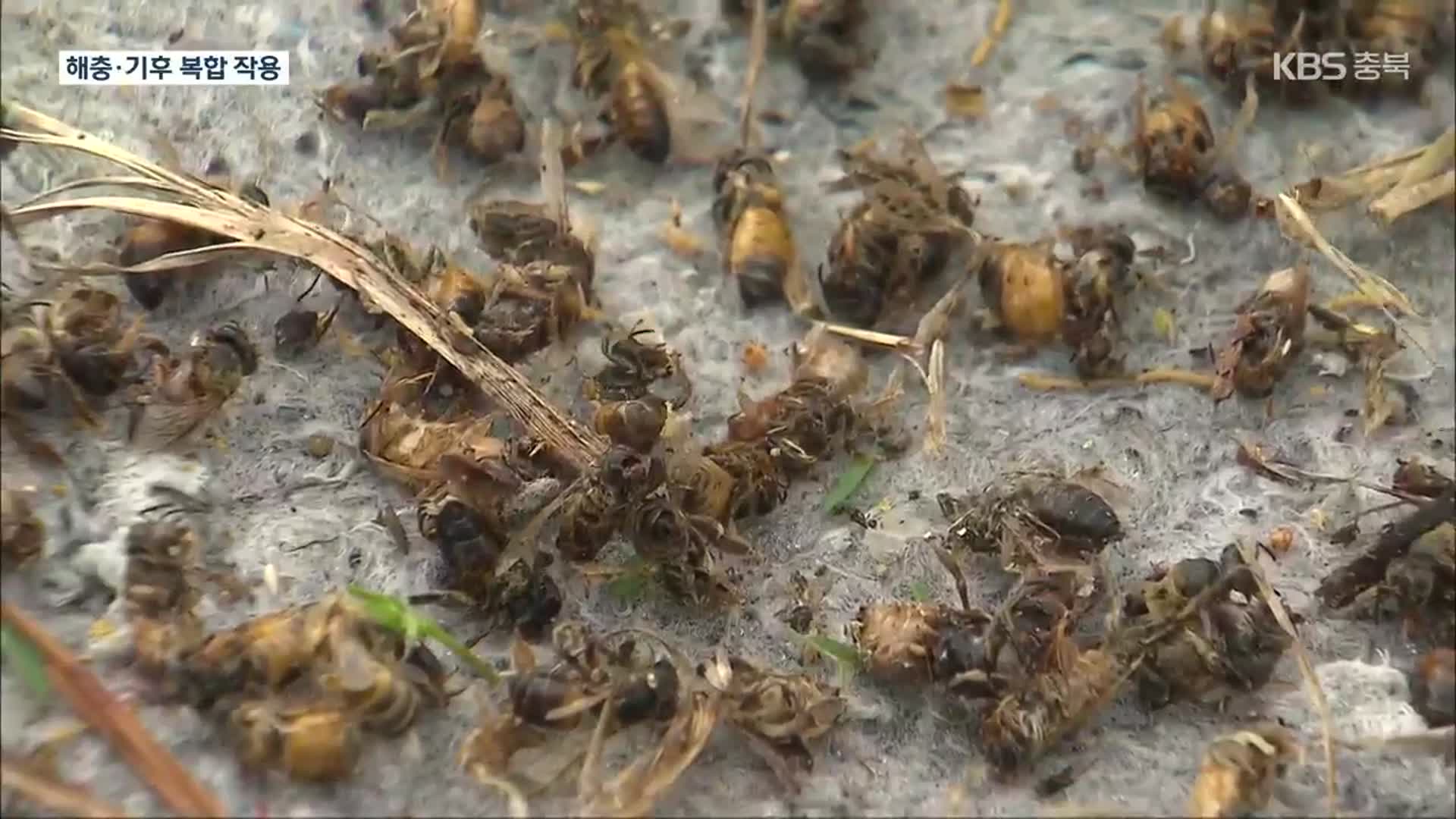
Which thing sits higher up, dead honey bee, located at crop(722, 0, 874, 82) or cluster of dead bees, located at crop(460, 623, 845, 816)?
dead honey bee, located at crop(722, 0, 874, 82)

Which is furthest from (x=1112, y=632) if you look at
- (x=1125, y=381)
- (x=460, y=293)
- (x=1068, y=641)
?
(x=460, y=293)

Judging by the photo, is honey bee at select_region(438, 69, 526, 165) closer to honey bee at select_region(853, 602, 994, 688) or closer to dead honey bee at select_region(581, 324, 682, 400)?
dead honey bee at select_region(581, 324, 682, 400)

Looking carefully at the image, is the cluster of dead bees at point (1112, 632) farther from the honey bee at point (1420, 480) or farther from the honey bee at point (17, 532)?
the honey bee at point (17, 532)

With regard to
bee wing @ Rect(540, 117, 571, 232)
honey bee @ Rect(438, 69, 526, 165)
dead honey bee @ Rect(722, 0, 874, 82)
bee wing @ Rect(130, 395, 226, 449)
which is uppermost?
dead honey bee @ Rect(722, 0, 874, 82)

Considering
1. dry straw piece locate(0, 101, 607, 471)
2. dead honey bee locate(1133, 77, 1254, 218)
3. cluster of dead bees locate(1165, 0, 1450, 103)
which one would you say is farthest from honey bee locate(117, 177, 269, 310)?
cluster of dead bees locate(1165, 0, 1450, 103)

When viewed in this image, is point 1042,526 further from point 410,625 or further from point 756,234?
point 410,625

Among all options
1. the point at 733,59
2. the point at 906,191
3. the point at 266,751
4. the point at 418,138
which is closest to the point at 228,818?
the point at 266,751
